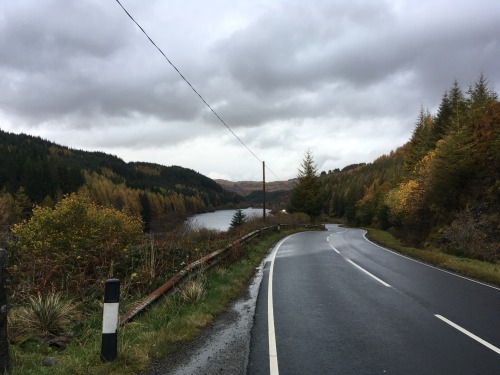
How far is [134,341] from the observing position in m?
5.32

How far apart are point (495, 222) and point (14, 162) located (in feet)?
326

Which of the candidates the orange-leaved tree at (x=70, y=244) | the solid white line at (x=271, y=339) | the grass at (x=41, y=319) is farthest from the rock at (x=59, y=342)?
the solid white line at (x=271, y=339)

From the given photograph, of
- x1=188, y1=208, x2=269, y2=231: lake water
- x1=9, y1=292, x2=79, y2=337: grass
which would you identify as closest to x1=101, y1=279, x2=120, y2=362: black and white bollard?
x1=9, y1=292, x2=79, y2=337: grass

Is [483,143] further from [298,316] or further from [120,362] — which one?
[120,362]

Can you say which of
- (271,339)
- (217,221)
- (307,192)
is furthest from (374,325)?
(217,221)

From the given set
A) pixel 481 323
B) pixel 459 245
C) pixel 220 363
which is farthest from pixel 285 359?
pixel 459 245

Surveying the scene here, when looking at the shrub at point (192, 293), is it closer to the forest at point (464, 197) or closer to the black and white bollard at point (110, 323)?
the black and white bollard at point (110, 323)

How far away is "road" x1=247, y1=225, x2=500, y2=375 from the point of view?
4.91m

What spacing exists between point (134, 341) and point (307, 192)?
51.5 meters

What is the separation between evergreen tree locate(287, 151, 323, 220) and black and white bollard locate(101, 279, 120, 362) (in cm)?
5188

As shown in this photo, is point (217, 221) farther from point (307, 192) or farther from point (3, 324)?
point (3, 324)

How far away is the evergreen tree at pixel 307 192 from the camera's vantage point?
55537 millimetres

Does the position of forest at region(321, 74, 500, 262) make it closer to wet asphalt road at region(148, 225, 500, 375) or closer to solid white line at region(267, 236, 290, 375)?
wet asphalt road at region(148, 225, 500, 375)

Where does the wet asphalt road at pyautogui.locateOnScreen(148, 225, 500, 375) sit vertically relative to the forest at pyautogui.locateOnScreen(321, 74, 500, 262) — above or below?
below
